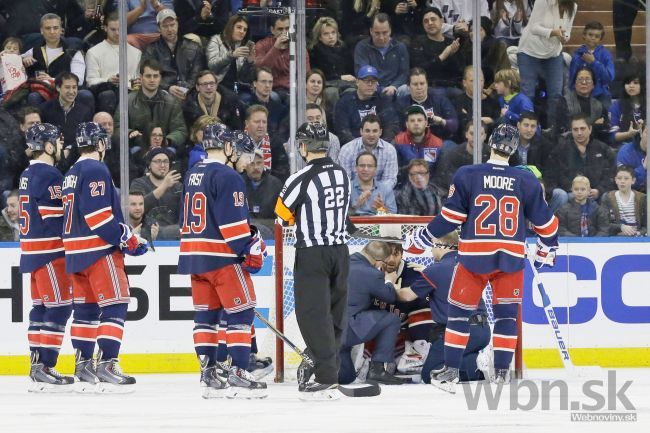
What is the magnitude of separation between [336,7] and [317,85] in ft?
2.08

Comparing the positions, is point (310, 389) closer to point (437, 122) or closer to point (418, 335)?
point (418, 335)

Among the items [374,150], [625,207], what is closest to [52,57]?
[374,150]

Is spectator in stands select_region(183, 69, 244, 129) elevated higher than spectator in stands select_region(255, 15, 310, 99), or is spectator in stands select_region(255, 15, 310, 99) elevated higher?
spectator in stands select_region(255, 15, 310, 99)

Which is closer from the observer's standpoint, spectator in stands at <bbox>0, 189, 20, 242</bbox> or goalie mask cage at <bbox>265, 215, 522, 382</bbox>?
goalie mask cage at <bbox>265, 215, 522, 382</bbox>

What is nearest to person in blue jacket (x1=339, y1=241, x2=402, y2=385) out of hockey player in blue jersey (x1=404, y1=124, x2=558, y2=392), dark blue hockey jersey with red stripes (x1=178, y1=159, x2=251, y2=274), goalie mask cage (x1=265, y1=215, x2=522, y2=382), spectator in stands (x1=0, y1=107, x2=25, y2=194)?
goalie mask cage (x1=265, y1=215, x2=522, y2=382)

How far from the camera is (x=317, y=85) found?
9953 mm

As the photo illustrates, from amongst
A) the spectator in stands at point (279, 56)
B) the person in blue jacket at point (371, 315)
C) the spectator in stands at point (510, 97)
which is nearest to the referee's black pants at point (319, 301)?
the person in blue jacket at point (371, 315)

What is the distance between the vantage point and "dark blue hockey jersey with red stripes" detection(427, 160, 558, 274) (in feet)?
24.6

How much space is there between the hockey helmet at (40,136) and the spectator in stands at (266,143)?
229 centimetres

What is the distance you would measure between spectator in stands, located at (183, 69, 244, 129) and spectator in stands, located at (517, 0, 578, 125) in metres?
2.06

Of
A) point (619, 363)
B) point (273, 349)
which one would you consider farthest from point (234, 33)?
point (619, 363)

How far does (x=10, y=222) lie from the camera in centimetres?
938

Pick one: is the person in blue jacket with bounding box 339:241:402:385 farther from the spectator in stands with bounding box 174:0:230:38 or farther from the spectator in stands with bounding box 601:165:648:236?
the spectator in stands with bounding box 174:0:230:38

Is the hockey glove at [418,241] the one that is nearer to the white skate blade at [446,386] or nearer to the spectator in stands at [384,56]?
the white skate blade at [446,386]
